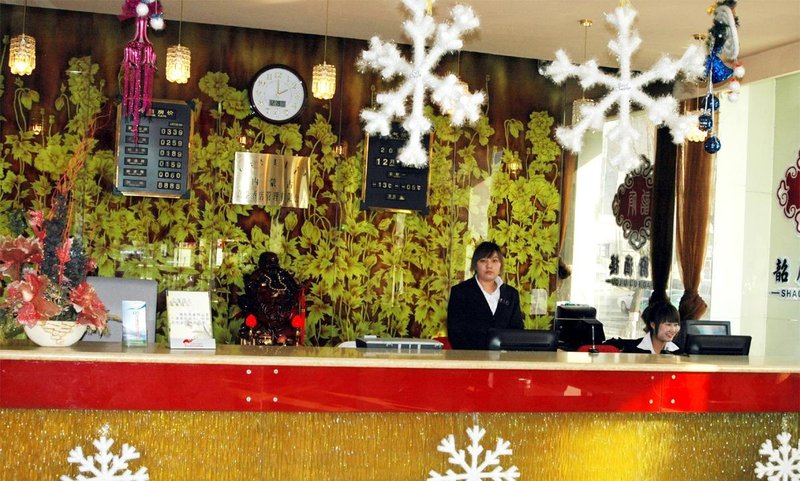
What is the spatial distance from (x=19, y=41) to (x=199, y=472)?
10.0ft

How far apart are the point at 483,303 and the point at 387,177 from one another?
1.64 metres

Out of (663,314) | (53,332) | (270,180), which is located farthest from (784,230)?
(53,332)

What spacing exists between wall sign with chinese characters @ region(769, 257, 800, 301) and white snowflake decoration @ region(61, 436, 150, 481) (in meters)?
4.80

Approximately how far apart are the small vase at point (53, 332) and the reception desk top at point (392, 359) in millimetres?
42

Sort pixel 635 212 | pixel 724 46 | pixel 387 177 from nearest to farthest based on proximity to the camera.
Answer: pixel 724 46 < pixel 387 177 < pixel 635 212

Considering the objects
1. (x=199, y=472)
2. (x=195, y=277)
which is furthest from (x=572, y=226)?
(x=199, y=472)

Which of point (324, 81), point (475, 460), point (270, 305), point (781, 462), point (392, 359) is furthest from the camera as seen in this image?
point (270, 305)

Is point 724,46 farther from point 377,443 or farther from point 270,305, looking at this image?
point 270,305

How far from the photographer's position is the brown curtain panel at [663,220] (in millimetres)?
7309

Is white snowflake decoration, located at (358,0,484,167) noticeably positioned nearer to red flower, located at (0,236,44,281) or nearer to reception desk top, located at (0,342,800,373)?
reception desk top, located at (0,342,800,373)

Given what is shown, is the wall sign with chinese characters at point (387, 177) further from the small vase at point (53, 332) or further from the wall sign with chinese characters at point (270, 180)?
the small vase at point (53, 332)

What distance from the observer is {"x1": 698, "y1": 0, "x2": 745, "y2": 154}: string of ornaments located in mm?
3994

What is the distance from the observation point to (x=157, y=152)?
20.5ft

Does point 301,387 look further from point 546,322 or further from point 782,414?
point 546,322
